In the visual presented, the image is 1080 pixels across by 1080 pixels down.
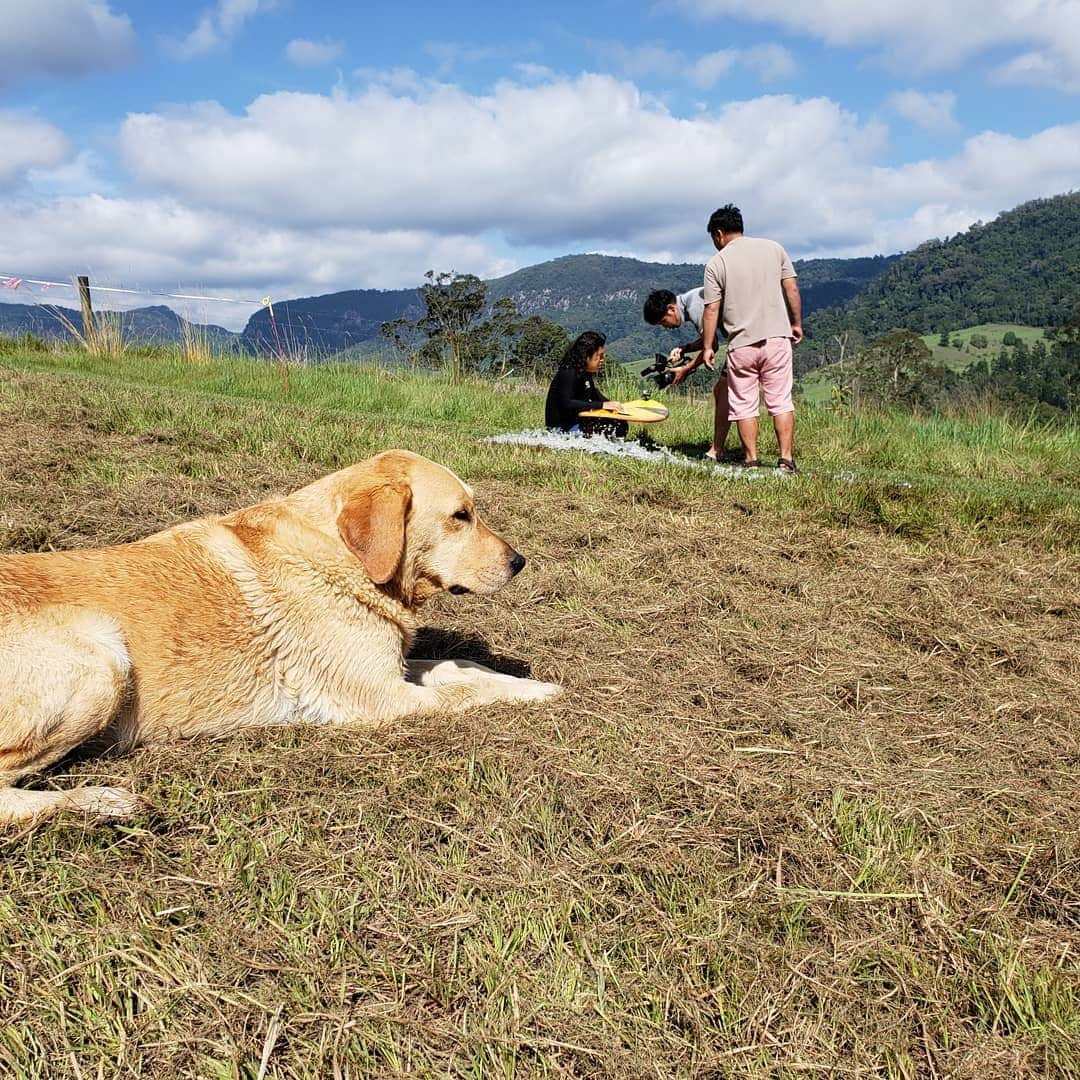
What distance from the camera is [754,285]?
903 centimetres

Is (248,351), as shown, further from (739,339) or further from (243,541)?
(243,541)

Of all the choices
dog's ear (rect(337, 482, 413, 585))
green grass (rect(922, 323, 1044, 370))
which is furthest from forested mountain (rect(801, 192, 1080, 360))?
dog's ear (rect(337, 482, 413, 585))

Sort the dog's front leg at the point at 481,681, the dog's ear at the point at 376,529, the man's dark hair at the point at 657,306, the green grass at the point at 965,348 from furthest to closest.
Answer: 1. the green grass at the point at 965,348
2. the man's dark hair at the point at 657,306
3. the dog's front leg at the point at 481,681
4. the dog's ear at the point at 376,529

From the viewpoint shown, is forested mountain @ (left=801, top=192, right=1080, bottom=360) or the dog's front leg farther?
forested mountain @ (left=801, top=192, right=1080, bottom=360)

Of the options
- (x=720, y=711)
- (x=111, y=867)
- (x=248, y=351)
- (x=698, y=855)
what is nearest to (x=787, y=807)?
(x=698, y=855)

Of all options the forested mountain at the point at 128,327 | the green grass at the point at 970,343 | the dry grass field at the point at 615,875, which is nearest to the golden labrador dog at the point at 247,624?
the dry grass field at the point at 615,875

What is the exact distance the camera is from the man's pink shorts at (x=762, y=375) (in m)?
9.15

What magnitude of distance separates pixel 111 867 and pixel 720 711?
2.48 metres

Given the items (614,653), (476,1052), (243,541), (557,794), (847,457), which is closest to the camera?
(476,1052)

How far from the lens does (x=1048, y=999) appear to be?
208 cm

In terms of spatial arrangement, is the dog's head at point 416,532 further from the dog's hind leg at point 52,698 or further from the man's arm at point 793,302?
the man's arm at point 793,302

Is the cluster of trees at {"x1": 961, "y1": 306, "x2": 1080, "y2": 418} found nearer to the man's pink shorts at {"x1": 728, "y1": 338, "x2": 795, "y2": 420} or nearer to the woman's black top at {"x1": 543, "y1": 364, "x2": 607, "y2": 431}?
the woman's black top at {"x1": 543, "y1": 364, "x2": 607, "y2": 431}

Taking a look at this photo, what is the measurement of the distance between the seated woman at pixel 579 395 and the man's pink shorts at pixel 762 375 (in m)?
2.06

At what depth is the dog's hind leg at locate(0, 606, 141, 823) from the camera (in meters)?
2.67
